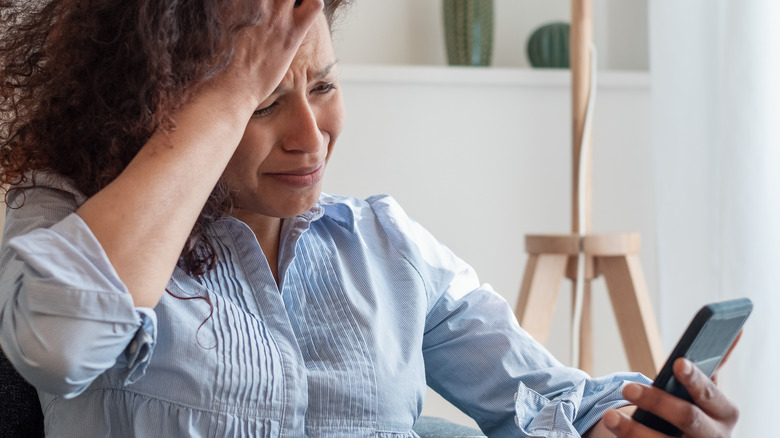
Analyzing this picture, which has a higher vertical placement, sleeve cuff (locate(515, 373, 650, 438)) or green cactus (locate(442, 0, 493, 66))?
green cactus (locate(442, 0, 493, 66))

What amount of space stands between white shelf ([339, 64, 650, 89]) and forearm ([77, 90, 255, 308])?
144 cm

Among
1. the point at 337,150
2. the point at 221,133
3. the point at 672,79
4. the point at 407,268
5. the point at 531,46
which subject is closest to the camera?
the point at 221,133

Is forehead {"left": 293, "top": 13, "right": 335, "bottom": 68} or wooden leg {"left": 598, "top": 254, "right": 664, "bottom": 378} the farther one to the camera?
wooden leg {"left": 598, "top": 254, "right": 664, "bottom": 378}

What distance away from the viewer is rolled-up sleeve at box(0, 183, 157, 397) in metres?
0.78

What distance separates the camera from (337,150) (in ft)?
7.78

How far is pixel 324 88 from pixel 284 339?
30cm

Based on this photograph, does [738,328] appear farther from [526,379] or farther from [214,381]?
[214,381]

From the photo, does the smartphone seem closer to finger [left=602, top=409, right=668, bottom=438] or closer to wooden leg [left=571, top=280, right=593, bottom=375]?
finger [left=602, top=409, right=668, bottom=438]

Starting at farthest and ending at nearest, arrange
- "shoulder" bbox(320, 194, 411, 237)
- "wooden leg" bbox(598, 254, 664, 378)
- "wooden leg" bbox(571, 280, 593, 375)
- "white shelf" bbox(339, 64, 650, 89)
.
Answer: "white shelf" bbox(339, 64, 650, 89) → "wooden leg" bbox(571, 280, 593, 375) → "wooden leg" bbox(598, 254, 664, 378) → "shoulder" bbox(320, 194, 411, 237)

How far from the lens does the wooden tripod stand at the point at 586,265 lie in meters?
1.85

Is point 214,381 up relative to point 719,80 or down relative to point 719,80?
down

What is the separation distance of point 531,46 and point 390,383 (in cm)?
172

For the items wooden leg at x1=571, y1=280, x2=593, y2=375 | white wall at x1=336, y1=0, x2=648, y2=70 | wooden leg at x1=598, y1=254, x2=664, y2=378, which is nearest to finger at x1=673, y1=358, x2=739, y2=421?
wooden leg at x1=598, y1=254, x2=664, y2=378

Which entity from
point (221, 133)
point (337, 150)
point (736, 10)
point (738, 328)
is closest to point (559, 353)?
point (337, 150)
